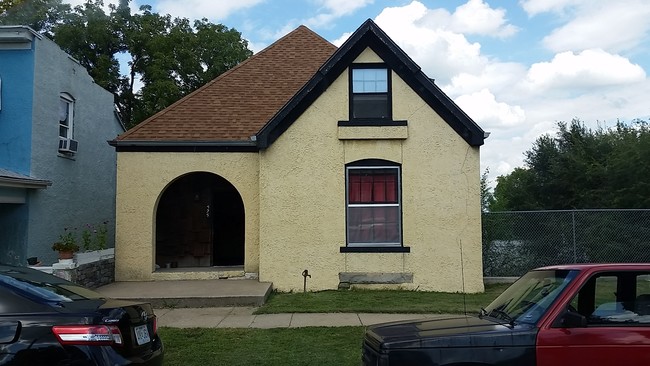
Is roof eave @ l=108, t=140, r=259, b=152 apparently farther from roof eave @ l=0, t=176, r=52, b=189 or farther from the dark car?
the dark car

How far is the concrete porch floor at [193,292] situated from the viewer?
1084 cm

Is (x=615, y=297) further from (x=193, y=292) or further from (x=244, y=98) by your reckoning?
(x=244, y=98)

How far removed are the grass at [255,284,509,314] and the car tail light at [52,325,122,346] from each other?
18.8 feet

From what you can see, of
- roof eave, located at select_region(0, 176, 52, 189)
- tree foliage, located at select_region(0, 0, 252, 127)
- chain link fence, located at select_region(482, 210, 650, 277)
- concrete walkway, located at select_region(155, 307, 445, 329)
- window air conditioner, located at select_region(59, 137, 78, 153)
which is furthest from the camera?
tree foliage, located at select_region(0, 0, 252, 127)

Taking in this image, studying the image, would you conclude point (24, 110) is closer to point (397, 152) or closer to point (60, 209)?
point (60, 209)

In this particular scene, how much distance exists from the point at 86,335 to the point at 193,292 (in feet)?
23.0

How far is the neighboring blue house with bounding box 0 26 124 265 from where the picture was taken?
12742mm

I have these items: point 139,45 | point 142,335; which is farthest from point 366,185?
point 139,45

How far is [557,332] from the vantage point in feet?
14.3

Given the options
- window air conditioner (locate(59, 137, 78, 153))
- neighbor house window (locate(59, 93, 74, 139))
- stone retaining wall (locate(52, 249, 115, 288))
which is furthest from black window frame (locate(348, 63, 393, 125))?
neighbor house window (locate(59, 93, 74, 139))

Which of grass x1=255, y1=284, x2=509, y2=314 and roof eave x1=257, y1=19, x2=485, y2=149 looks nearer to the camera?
grass x1=255, y1=284, x2=509, y2=314

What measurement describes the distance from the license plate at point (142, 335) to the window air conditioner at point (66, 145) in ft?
34.5

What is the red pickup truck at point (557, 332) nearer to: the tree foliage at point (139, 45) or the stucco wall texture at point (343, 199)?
the stucco wall texture at point (343, 199)

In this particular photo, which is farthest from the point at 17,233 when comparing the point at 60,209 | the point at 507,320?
the point at 507,320
